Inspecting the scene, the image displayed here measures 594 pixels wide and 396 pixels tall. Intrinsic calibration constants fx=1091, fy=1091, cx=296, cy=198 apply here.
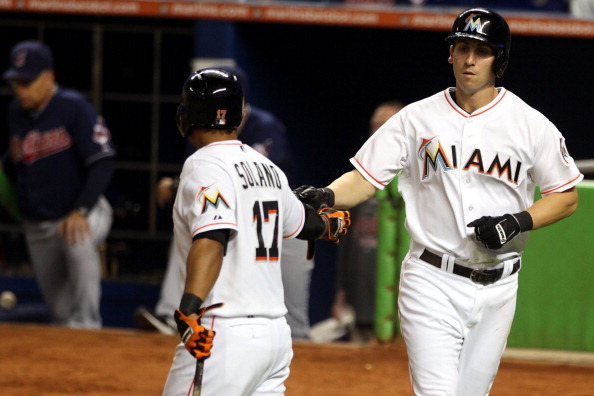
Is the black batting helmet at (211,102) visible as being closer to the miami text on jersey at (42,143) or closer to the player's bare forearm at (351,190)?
the player's bare forearm at (351,190)

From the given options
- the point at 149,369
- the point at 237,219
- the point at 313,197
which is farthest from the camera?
the point at 149,369

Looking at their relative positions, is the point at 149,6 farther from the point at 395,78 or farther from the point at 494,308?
the point at 494,308

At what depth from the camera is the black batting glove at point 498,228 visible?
3600 mm

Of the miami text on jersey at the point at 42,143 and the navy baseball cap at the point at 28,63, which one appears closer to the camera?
the navy baseball cap at the point at 28,63

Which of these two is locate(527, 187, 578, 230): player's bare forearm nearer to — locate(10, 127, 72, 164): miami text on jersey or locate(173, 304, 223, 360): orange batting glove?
locate(173, 304, 223, 360): orange batting glove

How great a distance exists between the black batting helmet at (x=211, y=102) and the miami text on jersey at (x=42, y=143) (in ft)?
13.7

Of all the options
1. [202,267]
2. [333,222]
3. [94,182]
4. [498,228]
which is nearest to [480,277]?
[498,228]

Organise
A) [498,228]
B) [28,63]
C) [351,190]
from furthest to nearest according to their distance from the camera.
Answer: [28,63]
[351,190]
[498,228]

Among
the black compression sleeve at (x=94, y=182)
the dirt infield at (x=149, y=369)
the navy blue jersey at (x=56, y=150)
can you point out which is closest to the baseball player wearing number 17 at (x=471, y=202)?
the dirt infield at (x=149, y=369)

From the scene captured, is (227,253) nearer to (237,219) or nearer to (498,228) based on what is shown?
(237,219)

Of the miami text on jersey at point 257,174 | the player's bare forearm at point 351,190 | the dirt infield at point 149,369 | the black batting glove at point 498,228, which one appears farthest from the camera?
the dirt infield at point 149,369

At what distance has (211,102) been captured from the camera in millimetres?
3223

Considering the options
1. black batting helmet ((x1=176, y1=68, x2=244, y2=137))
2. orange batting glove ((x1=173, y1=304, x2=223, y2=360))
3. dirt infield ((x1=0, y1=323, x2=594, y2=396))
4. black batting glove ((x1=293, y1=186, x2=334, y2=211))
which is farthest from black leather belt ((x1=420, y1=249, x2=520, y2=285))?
dirt infield ((x1=0, y1=323, x2=594, y2=396))

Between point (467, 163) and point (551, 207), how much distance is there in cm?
36
